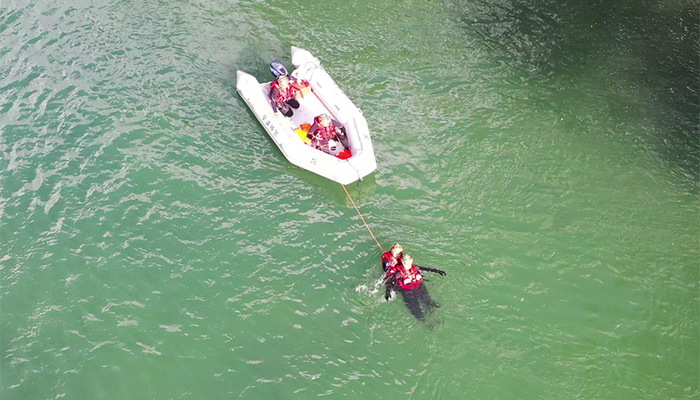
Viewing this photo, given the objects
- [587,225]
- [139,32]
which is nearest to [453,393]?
[587,225]

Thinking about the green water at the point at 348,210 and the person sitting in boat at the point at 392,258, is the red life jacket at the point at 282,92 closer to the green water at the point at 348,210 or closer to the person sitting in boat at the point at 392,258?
the green water at the point at 348,210

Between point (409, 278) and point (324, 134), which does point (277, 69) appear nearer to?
point (324, 134)

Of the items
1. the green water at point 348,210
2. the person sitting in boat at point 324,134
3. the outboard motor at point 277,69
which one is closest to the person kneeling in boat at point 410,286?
the green water at point 348,210

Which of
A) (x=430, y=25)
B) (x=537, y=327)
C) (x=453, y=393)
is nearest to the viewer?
(x=453, y=393)

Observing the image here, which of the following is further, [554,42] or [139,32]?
[554,42]

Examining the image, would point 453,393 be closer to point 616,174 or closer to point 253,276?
point 253,276
